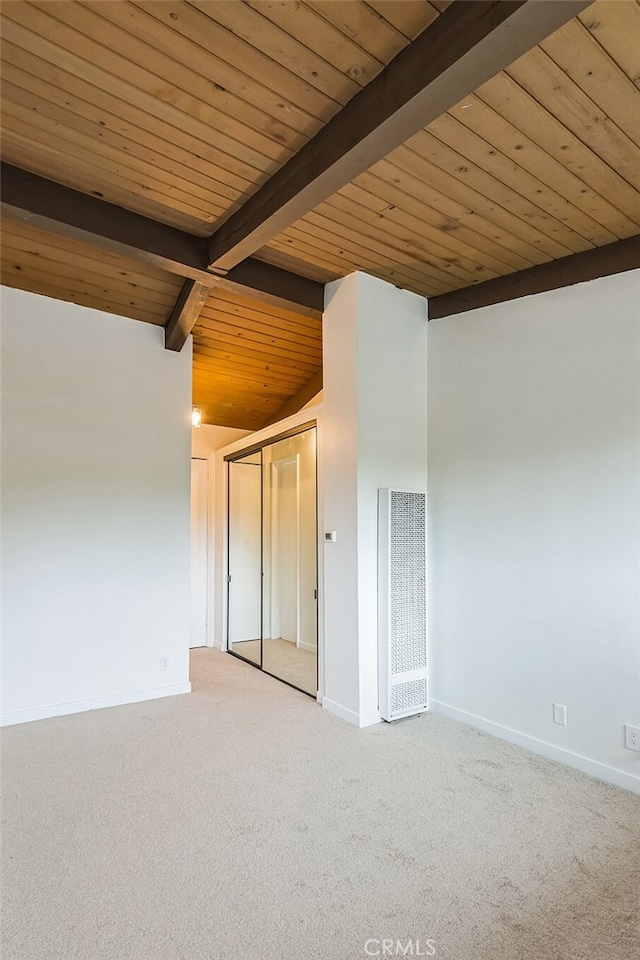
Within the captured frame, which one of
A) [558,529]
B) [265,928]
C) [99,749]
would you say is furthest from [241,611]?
[265,928]

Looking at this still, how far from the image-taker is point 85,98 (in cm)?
211

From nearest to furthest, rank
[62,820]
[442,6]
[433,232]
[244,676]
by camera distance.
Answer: [442,6] → [62,820] → [433,232] → [244,676]

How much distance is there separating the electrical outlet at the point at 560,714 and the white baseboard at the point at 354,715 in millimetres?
1072

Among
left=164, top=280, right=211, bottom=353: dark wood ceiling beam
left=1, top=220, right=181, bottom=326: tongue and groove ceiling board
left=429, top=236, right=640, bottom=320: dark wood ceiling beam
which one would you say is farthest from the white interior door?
left=429, top=236, right=640, bottom=320: dark wood ceiling beam

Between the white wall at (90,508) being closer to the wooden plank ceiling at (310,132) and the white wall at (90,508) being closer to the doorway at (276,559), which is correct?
the wooden plank ceiling at (310,132)

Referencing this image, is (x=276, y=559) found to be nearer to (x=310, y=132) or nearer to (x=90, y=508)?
(x=90, y=508)

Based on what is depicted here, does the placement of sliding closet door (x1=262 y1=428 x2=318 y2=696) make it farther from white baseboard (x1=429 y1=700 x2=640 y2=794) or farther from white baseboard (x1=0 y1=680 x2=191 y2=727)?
white baseboard (x1=429 y1=700 x2=640 y2=794)

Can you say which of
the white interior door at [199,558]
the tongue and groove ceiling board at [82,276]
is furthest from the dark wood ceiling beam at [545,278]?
the white interior door at [199,558]

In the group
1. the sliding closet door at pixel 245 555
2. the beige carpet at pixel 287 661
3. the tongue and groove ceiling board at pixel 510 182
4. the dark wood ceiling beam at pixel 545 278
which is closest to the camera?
the tongue and groove ceiling board at pixel 510 182

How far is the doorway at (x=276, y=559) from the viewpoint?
14.3ft

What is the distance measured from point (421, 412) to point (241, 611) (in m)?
2.78

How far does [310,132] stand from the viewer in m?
2.27

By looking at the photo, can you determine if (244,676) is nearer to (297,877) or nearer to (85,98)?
(297,877)

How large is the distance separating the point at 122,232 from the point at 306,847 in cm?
310
